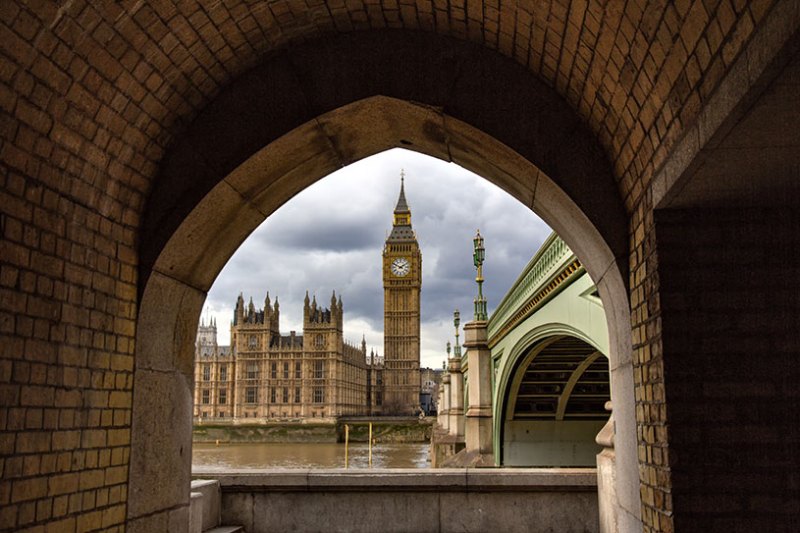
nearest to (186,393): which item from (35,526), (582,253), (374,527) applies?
(35,526)

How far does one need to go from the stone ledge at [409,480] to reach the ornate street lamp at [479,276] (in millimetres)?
22124

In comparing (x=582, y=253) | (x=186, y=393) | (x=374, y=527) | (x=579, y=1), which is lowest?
(x=374, y=527)

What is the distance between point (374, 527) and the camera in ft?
32.0

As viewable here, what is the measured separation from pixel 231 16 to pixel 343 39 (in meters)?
1.16

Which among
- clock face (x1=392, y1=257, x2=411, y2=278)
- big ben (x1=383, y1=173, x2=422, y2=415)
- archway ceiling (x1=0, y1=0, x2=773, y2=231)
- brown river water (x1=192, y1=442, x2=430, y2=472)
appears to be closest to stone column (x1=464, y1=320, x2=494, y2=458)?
brown river water (x1=192, y1=442, x2=430, y2=472)

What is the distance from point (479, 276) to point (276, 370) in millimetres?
84938

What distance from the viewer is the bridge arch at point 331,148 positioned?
6.66 m

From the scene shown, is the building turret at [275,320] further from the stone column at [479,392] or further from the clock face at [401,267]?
the stone column at [479,392]

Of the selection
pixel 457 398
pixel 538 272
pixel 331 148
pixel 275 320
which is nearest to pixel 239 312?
pixel 275 320

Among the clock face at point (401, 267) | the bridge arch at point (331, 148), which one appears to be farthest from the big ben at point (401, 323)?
the bridge arch at point (331, 148)

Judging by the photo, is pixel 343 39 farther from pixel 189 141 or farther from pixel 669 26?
pixel 669 26

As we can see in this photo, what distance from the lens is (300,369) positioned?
11338 centimetres

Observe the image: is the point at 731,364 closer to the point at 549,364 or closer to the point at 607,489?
the point at 607,489

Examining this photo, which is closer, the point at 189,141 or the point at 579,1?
the point at 579,1
